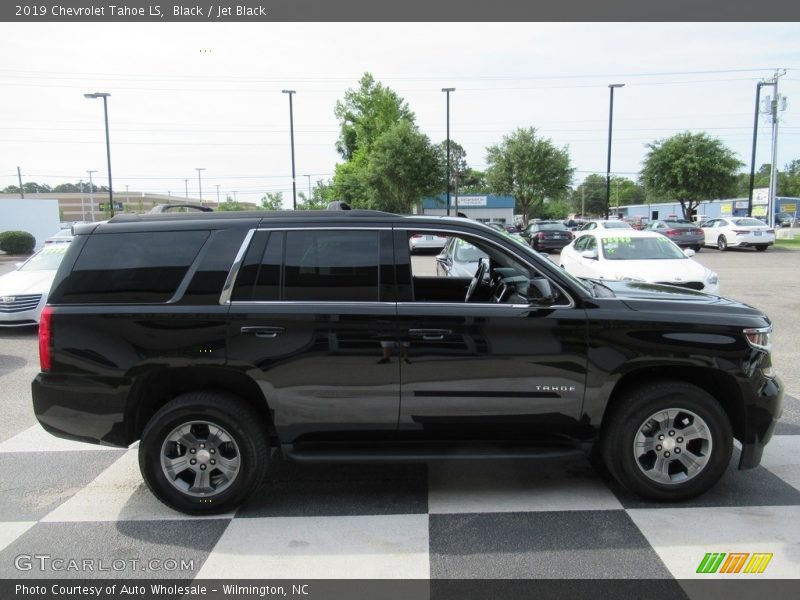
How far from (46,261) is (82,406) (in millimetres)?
8879

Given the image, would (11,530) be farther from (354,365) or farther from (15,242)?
(15,242)

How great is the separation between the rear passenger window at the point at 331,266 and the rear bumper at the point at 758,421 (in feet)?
8.32

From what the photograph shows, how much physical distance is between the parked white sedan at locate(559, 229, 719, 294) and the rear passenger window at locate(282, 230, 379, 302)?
6.38 metres

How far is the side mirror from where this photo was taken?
3742 millimetres

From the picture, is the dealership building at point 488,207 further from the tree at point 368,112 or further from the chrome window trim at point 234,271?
the chrome window trim at point 234,271

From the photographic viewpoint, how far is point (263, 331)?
3.74 metres

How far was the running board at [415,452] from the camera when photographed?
3.74 meters

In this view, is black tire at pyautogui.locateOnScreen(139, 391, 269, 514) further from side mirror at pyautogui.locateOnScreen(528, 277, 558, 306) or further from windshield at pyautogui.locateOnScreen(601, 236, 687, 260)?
windshield at pyautogui.locateOnScreen(601, 236, 687, 260)

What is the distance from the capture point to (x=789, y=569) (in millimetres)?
3107

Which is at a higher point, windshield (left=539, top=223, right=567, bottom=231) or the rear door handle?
windshield (left=539, top=223, right=567, bottom=231)

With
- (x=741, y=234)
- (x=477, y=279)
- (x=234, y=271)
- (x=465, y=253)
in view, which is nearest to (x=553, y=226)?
(x=741, y=234)

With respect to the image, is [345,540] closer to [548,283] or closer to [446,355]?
[446,355]

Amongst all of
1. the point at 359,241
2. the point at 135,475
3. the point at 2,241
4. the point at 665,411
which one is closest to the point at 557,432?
the point at 665,411

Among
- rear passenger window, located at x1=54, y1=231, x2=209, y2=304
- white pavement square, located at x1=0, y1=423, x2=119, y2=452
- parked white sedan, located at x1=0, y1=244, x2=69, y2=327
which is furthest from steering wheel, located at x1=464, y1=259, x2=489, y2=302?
parked white sedan, located at x1=0, y1=244, x2=69, y2=327
